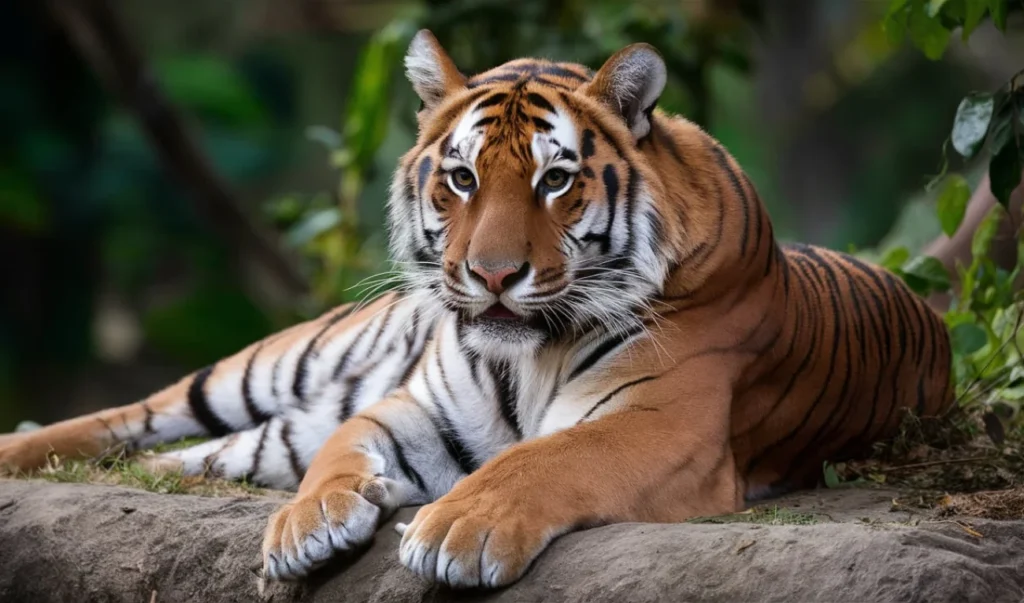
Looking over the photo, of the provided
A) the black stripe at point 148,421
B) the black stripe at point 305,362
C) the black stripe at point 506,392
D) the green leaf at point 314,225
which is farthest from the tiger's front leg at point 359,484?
the green leaf at point 314,225

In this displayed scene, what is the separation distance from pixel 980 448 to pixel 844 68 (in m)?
14.2

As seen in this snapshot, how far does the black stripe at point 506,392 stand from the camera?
306 cm

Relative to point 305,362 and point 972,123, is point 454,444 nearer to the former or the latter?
point 305,362

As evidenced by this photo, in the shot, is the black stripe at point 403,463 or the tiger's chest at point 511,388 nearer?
the tiger's chest at point 511,388

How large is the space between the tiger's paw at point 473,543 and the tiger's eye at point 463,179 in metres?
0.80

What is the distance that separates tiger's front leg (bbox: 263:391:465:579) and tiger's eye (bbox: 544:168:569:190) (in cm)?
69

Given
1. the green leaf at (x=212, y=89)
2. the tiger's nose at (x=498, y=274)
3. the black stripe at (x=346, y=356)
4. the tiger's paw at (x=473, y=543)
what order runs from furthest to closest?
the green leaf at (x=212, y=89) < the black stripe at (x=346, y=356) < the tiger's nose at (x=498, y=274) < the tiger's paw at (x=473, y=543)

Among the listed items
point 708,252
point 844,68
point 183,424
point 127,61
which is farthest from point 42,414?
point 844,68

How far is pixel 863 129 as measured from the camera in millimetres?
14109

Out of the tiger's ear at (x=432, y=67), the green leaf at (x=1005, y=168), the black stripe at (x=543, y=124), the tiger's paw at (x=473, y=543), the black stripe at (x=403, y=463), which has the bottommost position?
the black stripe at (x=403, y=463)

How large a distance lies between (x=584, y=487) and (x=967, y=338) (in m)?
2.09

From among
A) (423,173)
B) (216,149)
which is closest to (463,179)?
(423,173)

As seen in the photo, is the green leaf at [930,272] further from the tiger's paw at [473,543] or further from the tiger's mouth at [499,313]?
the tiger's paw at [473,543]

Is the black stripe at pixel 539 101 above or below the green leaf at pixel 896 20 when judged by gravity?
below
